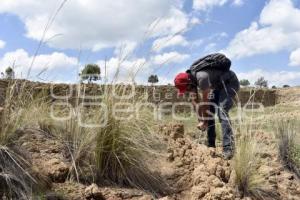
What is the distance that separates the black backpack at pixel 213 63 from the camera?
5.48 m

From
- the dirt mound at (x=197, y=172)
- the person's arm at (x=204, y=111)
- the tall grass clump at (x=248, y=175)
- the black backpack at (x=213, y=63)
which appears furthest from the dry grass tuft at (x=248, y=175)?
the black backpack at (x=213, y=63)

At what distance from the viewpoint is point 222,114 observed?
17.5ft

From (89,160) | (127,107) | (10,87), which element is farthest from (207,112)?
(10,87)

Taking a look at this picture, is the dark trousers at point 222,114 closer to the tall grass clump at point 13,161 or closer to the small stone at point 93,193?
the small stone at point 93,193

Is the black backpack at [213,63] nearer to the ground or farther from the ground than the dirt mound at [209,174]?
farther from the ground

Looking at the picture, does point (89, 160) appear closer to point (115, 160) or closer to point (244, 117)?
point (115, 160)

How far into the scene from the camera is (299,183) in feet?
17.0

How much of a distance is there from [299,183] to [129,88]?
223cm

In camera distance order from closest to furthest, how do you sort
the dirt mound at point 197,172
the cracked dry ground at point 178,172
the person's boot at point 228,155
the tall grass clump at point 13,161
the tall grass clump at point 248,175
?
the tall grass clump at point 13,161
the cracked dry ground at point 178,172
the dirt mound at point 197,172
the tall grass clump at point 248,175
the person's boot at point 228,155

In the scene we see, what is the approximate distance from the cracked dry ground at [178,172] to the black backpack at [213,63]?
2.91ft

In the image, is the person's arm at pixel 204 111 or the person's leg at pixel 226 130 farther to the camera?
the person's arm at pixel 204 111

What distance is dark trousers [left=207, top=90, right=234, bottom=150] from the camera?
5230mm

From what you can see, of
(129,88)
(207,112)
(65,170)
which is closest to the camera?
(65,170)

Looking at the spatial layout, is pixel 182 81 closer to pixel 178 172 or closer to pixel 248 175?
pixel 178 172
